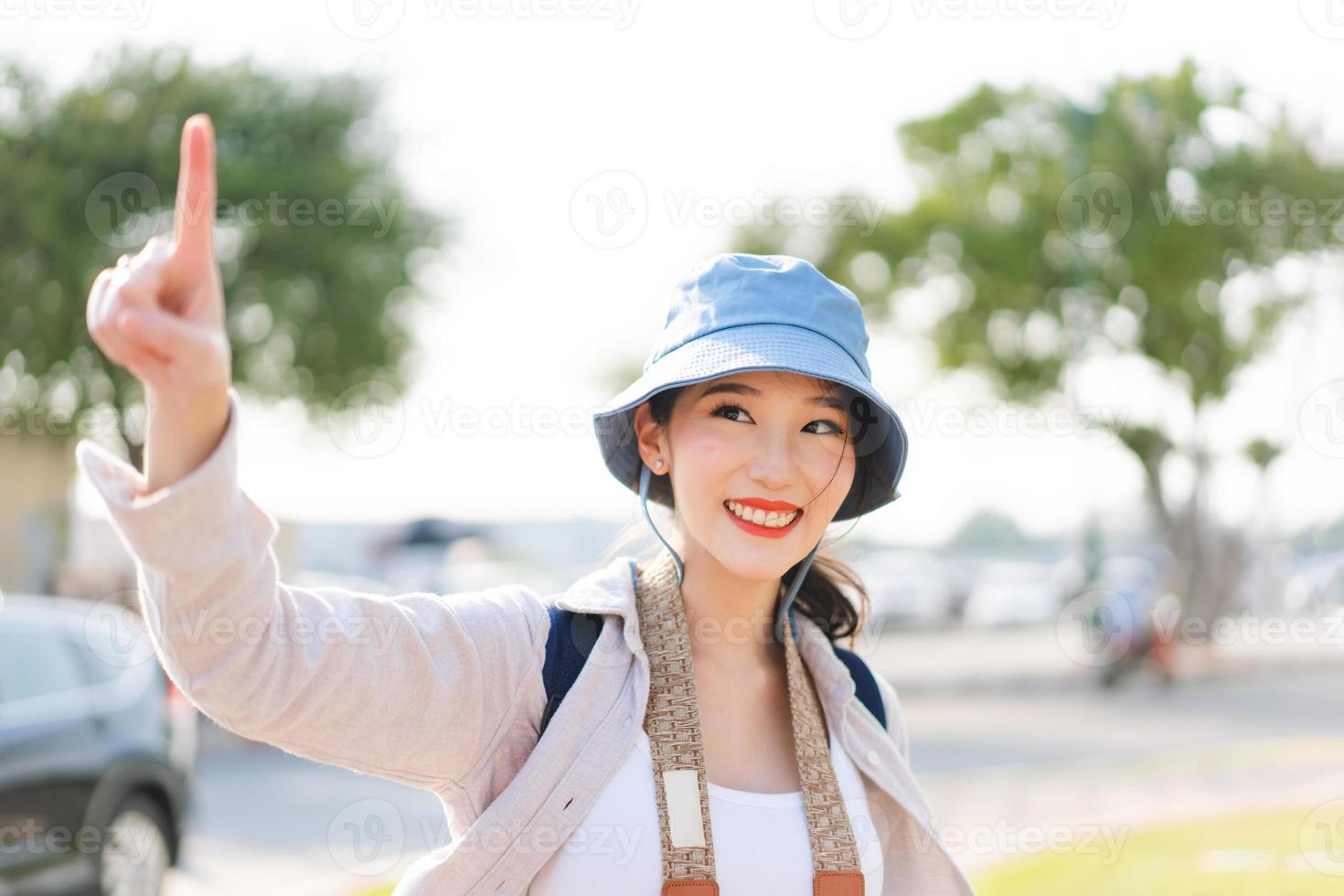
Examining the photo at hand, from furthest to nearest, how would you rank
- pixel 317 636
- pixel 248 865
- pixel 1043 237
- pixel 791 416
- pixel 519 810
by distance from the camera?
pixel 1043 237 < pixel 248 865 < pixel 791 416 < pixel 519 810 < pixel 317 636

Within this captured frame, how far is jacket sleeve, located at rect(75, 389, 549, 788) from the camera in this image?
164 centimetres

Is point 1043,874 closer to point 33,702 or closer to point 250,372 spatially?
point 33,702

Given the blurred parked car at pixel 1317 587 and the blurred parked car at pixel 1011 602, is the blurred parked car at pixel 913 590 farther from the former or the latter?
the blurred parked car at pixel 1317 587

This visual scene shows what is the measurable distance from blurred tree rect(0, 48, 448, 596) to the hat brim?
15.7 meters

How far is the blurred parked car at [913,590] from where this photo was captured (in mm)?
32875

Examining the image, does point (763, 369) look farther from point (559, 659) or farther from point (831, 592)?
point (831, 592)

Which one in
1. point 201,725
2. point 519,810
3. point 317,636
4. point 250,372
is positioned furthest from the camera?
point 250,372

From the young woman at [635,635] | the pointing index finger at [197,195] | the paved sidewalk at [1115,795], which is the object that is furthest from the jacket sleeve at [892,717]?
the paved sidewalk at [1115,795]

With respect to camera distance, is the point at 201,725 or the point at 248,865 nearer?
the point at 248,865

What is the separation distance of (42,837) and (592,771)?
5.19 m

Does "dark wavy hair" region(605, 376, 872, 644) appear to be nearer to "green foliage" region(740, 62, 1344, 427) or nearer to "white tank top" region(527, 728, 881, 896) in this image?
"white tank top" region(527, 728, 881, 896)

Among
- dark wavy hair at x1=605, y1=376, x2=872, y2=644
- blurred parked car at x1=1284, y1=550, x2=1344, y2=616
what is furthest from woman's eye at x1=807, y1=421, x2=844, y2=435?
blurred parked car at x1=1284, y1=550, x2=1344, y2=616

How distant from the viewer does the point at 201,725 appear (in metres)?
14.9

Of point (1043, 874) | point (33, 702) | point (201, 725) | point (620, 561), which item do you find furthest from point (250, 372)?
point (620, 561)
